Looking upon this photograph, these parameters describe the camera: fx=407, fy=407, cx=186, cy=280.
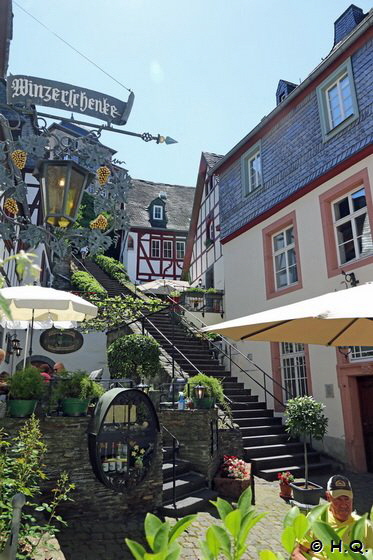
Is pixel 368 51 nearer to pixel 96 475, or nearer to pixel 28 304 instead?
pixel 28 304

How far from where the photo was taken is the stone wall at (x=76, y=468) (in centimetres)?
527

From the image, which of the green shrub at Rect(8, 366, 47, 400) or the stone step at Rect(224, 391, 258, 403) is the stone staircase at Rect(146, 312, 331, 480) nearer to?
the stone step at Rect(224, 391, 258, 403)

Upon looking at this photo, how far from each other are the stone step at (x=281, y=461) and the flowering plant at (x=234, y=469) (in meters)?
1.29

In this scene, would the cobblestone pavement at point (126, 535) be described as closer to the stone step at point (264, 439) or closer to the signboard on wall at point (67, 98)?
the stone step at point (264, 439)

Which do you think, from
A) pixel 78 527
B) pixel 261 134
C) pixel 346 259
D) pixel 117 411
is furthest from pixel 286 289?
pixel 78 527

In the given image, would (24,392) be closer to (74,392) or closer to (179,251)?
(74,392)

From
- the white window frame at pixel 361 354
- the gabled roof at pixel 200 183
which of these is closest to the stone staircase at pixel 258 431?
the white window frame at pixel 361 354

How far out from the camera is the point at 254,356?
1272cm

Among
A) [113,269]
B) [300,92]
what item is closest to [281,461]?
[300,92]

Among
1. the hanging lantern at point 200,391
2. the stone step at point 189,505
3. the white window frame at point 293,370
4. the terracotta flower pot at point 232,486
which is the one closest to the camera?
the stone step at point 189,505

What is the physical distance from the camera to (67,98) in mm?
4480

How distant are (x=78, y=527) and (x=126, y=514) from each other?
2.54ft

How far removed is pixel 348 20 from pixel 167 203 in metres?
23.1

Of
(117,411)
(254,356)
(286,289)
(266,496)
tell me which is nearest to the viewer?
(117,411)
